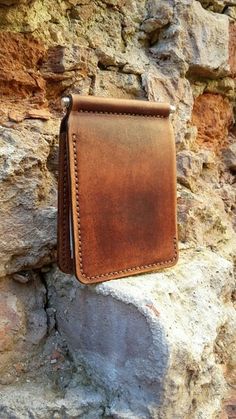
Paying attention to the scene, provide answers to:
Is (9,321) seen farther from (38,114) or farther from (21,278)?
(38,114)

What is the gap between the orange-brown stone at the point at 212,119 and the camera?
158 cm

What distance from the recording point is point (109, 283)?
102 centimetres

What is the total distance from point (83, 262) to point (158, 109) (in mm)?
427

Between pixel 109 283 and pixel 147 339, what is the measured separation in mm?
144

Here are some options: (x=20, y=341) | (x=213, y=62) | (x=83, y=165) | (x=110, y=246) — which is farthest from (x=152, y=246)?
(x=213, y=62)

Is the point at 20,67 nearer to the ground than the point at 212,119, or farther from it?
farther from it

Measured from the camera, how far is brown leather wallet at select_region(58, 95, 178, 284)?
39.0 inches

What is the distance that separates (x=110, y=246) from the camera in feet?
3.37

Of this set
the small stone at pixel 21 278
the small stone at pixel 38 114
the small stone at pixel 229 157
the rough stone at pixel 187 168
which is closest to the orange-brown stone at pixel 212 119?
the small stone at pixel 229 157

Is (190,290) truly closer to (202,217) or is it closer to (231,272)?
(231,272)

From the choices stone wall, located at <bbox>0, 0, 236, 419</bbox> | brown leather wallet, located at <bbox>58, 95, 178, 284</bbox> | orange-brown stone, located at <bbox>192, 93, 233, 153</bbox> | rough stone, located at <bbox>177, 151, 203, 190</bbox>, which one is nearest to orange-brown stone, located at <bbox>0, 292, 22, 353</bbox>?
stone wall, located at <bbox>0, 0, 236, 419</bbox>

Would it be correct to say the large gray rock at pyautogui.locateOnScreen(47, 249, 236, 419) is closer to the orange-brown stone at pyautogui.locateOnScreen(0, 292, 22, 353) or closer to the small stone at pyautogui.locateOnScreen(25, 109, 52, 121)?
the orange-brown stone at pyautogui.locateOnScreen(0, 292, 22, 353)

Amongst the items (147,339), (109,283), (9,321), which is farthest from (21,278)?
(147,339)

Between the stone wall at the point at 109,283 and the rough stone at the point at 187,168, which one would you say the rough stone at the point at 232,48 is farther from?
the rough stone at the point at 187,168
